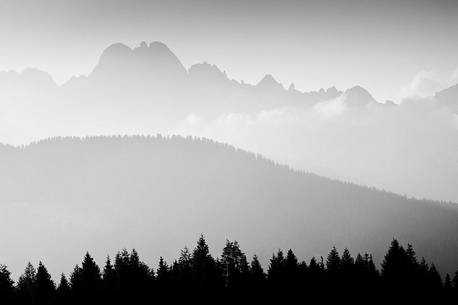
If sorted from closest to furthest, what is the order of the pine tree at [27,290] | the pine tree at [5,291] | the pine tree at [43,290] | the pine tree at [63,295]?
the pine tree at [5,291], the pine tree at [63,295], the pine tree at [27,290], the pine tree at [43,290]

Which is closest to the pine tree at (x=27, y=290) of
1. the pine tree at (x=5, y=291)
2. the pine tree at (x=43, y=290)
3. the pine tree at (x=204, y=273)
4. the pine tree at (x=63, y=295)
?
the pine tree at (x=43, y=290)

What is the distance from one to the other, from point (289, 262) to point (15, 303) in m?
26.0

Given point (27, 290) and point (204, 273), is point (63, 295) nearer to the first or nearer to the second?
point (27, 290)

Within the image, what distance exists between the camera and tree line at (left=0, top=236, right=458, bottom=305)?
47625 mm

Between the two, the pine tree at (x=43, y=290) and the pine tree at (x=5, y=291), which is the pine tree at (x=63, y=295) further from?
the pine tree at (x=5, y=291)

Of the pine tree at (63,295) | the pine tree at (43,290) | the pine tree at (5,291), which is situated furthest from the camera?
the pine tree at (43,290)

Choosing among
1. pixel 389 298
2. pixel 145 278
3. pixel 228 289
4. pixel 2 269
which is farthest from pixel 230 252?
pixel 2 269

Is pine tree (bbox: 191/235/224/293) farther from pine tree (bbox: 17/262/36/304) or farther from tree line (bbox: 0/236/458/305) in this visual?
pine tree (bbox: 17/262/36/304)

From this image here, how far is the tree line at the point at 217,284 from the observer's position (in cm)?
4762

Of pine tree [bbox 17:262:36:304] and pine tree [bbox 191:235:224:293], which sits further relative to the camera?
pine tree [bbox 191:235:224:293]

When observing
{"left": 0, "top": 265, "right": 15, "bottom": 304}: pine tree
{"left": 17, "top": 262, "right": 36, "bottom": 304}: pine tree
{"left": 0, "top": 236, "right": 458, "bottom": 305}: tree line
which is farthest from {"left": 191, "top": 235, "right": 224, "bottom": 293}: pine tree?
{"left": 0, "top": 265, "right": 15, "bottom": 304}: pine tree

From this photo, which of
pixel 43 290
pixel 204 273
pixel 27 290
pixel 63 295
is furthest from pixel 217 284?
pixel 27 290

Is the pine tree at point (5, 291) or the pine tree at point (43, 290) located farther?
the pine tree at point (43, 290)

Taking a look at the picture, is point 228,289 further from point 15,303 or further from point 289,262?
point 15,303
